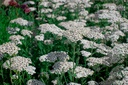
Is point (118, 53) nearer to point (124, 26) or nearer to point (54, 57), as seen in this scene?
point (54, 57)

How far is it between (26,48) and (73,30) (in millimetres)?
1143

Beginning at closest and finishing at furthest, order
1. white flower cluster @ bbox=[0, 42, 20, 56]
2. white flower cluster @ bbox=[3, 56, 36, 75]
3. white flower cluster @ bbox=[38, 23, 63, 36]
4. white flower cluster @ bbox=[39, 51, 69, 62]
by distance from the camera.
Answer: white flower cluster @ bbox=[3, 56, 36, 75] → white flower cluster @ bbox=[0, 42, 20, 56] → white flower cluster @ bbox=[39, 51, 69, 62] → white flower cluster @ bbox=[38, 23, 63, 36]

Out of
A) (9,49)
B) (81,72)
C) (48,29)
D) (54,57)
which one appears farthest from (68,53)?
(9,49)

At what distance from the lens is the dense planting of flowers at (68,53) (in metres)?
3.98

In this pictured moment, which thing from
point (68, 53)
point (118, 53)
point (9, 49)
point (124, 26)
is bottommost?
point (68, 53)

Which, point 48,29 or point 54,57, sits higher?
point 48,29

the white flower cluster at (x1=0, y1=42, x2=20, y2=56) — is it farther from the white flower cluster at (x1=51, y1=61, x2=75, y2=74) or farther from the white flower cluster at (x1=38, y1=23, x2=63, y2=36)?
Answer: the white flower cluster at (x1=38, y1=23, x2=63, y2=36)

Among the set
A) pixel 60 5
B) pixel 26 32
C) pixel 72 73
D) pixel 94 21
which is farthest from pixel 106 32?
pixel 60 5

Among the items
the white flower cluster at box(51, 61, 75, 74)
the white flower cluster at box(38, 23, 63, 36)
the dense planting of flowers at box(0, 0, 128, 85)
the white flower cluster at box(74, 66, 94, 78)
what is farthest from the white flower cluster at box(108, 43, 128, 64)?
the white flower cluster at box(38, 23, 63, 36)

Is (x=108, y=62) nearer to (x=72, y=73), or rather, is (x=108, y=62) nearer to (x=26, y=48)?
(x=72, y=73)

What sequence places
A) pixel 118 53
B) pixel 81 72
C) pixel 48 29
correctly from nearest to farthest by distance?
pixel 81 72
pixel 118 53
pixel 48 29

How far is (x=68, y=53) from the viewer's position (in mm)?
5023

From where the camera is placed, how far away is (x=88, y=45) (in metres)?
4.68

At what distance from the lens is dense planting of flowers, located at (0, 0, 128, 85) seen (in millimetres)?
3980
